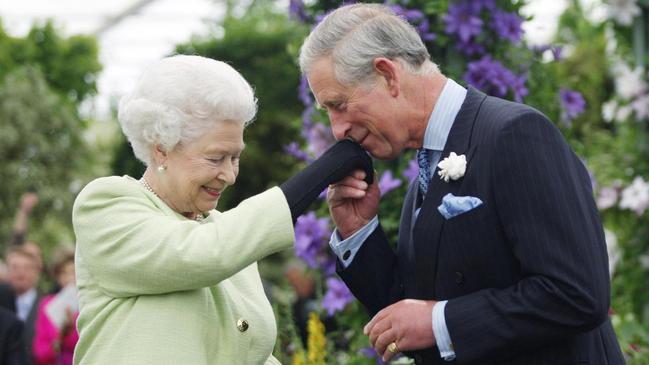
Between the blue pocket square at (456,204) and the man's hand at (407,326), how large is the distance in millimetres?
210

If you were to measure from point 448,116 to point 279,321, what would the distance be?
7.72ft

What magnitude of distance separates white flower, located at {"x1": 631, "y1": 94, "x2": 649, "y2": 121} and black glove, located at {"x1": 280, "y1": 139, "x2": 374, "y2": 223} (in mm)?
4422

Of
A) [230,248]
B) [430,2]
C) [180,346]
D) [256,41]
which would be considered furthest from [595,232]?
[256,41]

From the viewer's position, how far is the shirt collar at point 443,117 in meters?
2.54

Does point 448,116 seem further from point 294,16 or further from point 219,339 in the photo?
point 294,16

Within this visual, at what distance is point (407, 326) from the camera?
2.37m

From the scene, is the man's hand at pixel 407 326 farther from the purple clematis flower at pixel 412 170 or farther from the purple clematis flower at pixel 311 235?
the purple clematis flower at pixel 311 235

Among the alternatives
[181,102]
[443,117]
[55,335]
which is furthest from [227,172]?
[55,335]

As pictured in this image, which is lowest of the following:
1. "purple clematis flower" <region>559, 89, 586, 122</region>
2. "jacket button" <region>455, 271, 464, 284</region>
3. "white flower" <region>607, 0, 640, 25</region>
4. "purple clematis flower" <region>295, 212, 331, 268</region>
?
"white flower" <region>607, 0, 640, 25</region>

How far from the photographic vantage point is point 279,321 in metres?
4.70

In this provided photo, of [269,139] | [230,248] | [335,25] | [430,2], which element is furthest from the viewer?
[269,139]

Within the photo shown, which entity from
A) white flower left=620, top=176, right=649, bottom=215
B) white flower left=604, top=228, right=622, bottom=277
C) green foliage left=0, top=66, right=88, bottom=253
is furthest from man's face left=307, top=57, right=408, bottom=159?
green foliage left=0, top=66, right=88, bottom=253

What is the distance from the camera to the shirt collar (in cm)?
254

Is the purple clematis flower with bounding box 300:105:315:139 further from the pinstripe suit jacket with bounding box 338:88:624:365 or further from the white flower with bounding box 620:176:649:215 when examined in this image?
the white flower with bounding box 620:176:649:215
